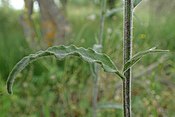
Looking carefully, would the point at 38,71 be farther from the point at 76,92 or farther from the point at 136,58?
the point at 136,58

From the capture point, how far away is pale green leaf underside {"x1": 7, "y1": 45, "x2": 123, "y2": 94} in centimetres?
111

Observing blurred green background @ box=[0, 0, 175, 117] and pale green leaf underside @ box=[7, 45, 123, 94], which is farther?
blurred green background @ box=[0, 0, 175, 117]

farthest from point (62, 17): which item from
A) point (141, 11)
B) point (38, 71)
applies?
point (141, 11)

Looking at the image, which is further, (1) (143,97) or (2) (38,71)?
(2) (38,71)

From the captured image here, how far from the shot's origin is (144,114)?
2420mm

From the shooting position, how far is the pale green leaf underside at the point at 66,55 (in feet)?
3.63

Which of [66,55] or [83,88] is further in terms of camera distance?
[83,88]

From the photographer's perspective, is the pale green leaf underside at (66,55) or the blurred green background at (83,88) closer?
the pale green leaf underside at (66,55)

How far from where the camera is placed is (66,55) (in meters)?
1.14

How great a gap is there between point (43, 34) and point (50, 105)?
4.20ft

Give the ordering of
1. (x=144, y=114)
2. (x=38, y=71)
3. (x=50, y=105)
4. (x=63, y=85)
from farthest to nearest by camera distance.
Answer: (x=38, y=71), (x=50, y=105), (x=63, y=85), (x=144, y=114)

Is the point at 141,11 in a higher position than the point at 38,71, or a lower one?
higher

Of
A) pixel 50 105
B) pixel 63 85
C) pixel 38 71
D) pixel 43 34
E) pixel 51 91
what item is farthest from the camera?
pixel 43 34

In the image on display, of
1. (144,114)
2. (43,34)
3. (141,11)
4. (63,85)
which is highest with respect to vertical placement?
(141,11)
